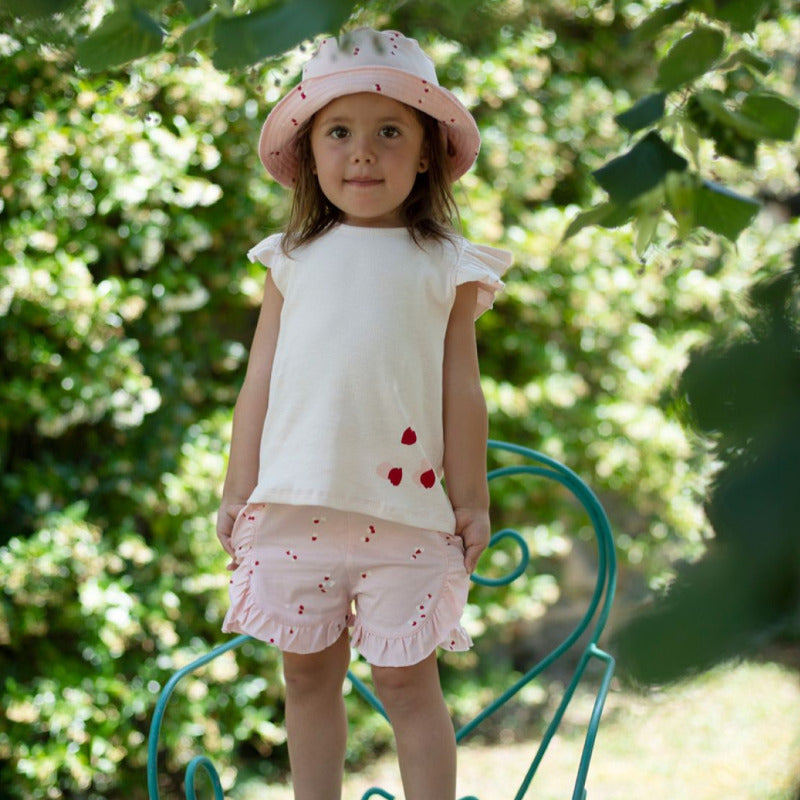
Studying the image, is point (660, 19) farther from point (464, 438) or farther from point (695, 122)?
point (464, 438)

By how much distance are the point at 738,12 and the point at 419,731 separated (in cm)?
110

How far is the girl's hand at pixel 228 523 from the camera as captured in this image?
1573 millimetres

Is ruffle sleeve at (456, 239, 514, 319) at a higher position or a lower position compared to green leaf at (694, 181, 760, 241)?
higher

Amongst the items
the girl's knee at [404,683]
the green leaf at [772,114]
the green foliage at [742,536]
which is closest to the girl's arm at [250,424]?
the girl's knee at [404,683]

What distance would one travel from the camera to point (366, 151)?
1.46m

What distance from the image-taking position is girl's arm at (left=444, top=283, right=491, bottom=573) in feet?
4.98

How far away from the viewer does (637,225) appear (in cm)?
83

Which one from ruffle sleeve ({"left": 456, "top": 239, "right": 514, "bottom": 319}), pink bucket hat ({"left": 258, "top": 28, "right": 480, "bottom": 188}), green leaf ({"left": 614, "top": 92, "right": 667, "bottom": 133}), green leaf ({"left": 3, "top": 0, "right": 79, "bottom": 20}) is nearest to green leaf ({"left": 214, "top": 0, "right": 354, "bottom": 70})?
green leaf ({"left": 3, "top": 0, "right": 79, "bottom": 20})

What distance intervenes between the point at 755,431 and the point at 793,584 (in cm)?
5

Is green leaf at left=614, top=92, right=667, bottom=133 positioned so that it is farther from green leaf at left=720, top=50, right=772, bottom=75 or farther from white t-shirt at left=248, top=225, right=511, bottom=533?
white t-shirt at left=248, top=225, right=511, bottom=533

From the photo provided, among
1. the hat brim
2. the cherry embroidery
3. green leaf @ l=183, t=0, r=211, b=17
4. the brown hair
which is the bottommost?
the cherry embroidery

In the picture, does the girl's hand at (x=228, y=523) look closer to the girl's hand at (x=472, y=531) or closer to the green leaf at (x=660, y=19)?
the girl's hand at (x=472, y=531)

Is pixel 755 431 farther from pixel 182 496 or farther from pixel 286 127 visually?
pixel 182 496

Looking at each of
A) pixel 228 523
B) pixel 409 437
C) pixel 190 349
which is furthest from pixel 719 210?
pixel 190 349
